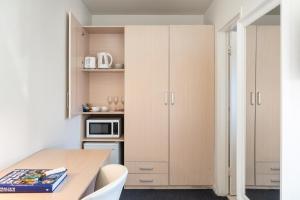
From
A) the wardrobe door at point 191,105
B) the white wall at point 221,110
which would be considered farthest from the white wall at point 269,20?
the wardrobe door at point 191,105

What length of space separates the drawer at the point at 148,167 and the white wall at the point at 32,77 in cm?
100

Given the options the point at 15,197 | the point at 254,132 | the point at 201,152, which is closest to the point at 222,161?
the point at 201,152

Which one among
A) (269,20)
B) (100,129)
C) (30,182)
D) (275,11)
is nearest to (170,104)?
(100,129)

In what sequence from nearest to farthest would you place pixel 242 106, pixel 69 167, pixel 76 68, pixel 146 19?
pixel 69 167 → pixel 242 106 → pixel 76 68 → pixel 146 19

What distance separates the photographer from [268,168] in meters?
2.14

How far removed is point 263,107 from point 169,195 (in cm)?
171

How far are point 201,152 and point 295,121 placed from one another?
6.18 feet

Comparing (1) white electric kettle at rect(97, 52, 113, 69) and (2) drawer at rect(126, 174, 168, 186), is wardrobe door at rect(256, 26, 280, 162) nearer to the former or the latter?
(2) drawer at rect(126, 174, 168, 186)

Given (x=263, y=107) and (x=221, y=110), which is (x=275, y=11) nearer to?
(x=263, y=107)

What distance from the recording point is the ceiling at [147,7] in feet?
11.6

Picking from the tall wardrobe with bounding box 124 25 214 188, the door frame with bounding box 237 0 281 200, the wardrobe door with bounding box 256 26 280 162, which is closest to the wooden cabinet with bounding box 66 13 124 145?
the tall wardrobe with bounding box 124 25 214 188

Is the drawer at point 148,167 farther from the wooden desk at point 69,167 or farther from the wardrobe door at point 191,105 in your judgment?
the wooden desk at point 69,167

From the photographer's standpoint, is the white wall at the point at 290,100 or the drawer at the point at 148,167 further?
the drawer at the point at 148,167

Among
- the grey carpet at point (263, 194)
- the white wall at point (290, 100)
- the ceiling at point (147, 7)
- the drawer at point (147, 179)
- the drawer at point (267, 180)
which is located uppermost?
the ceiling at point (147, 7)
